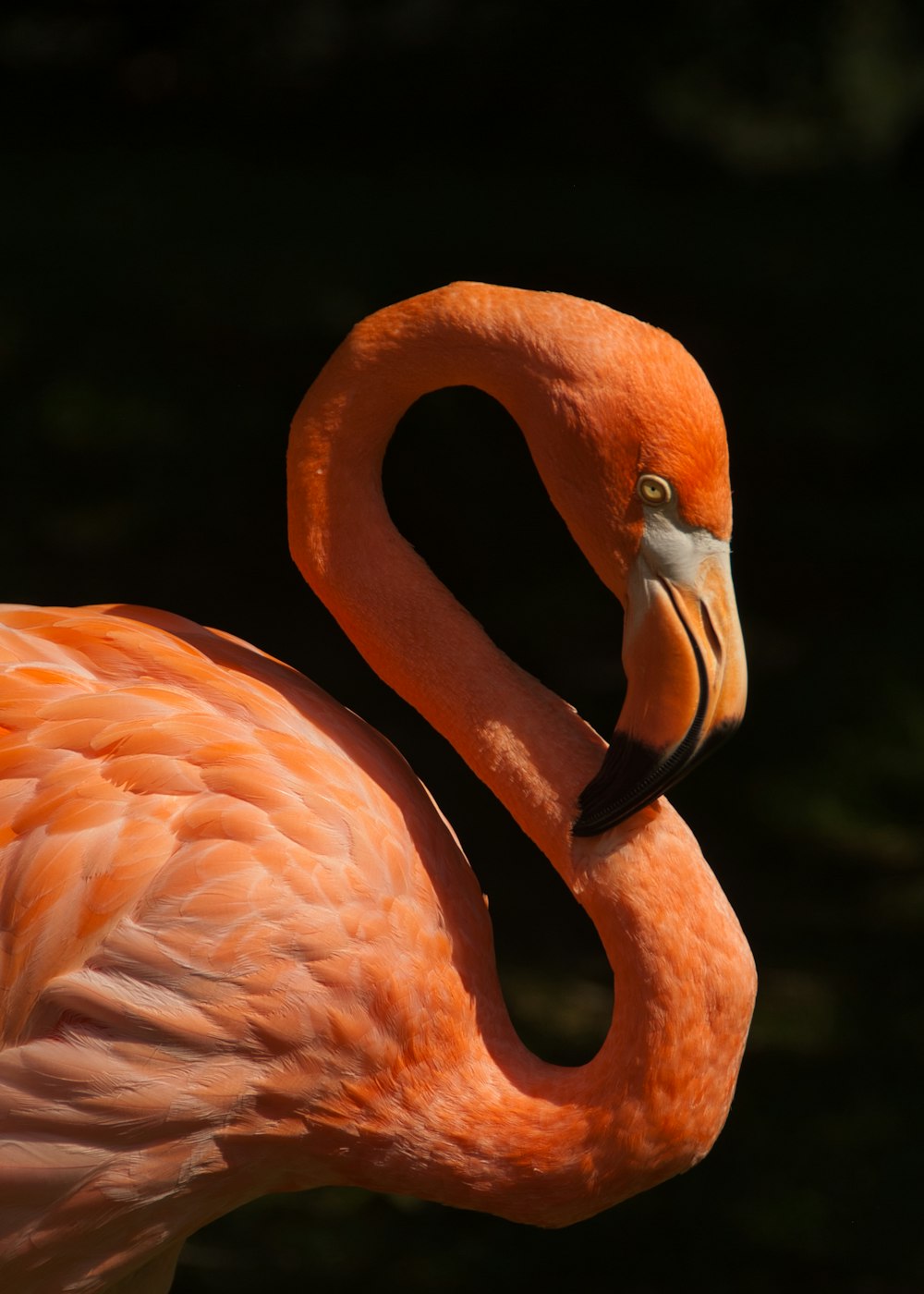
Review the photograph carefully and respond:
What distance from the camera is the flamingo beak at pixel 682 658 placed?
147 centimetres

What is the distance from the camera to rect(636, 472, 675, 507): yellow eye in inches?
57.8

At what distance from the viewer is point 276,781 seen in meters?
1.58

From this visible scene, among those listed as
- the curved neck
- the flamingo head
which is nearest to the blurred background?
the curved neck

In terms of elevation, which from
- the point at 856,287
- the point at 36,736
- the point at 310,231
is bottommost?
the point at 36,736

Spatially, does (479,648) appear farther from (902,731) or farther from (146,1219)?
(902,731)

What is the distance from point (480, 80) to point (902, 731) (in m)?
1.59

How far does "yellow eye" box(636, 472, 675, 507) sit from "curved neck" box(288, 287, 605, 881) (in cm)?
15

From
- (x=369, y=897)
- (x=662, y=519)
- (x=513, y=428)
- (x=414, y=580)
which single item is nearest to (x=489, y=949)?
(x=369, y=897)

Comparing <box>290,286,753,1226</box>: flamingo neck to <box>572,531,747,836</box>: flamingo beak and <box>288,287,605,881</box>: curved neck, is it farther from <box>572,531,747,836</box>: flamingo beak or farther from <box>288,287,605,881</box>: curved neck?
<box>572,531,747,836</box>: flamingo beak

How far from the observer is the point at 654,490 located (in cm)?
147

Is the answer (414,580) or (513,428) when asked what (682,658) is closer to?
(414,580)

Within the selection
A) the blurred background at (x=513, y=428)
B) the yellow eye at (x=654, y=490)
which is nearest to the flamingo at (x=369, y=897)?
the yellow eye at (x=654, y=490)

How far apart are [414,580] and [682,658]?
0.41 m

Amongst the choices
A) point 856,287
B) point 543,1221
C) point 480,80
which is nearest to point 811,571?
point 856,287
